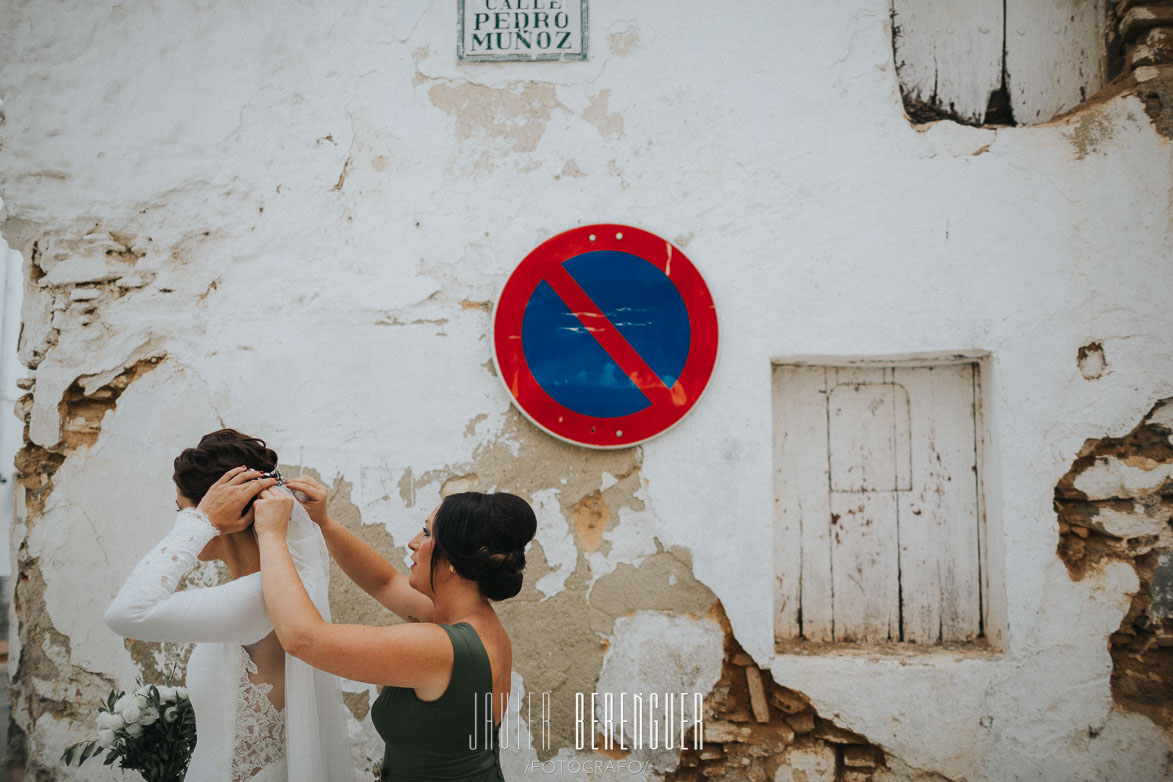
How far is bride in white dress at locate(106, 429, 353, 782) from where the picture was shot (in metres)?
1.53

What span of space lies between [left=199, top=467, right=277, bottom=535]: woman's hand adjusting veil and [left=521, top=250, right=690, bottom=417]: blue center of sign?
1122mm

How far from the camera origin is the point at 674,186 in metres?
2.67

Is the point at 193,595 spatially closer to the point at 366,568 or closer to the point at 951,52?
the point at 366,568

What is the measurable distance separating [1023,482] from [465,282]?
2065mm

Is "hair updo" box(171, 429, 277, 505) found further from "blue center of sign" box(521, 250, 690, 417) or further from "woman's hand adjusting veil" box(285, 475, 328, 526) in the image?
"blue center of sign" box(521, 250, 690, 417)

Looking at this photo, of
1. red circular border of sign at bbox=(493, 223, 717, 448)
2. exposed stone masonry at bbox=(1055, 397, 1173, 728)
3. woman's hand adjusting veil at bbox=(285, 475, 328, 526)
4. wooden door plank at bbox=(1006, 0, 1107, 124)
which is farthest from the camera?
wooden door plank at bbox=(1006, 0, 1107, 124)

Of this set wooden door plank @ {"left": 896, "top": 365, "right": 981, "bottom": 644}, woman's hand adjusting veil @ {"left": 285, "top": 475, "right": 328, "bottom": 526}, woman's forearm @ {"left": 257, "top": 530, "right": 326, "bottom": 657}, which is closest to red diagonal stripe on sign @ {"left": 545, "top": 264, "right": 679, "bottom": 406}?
wooden door plank @ {"left": 896, "top": 365, "right": 981, "bottom": 644}

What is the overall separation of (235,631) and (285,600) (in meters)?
0.19

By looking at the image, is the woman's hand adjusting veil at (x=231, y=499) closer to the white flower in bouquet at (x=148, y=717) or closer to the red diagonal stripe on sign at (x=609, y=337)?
the white flower in bouquet at (x=148, y=717)

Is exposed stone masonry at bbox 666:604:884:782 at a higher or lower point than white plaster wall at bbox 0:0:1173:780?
lower

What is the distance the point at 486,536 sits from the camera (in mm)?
1621

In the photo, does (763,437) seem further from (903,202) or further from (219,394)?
(219,394)

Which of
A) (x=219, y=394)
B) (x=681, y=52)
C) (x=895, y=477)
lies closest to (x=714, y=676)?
(x=895, y=477)

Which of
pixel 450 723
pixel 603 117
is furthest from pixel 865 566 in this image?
pixel 603 117
